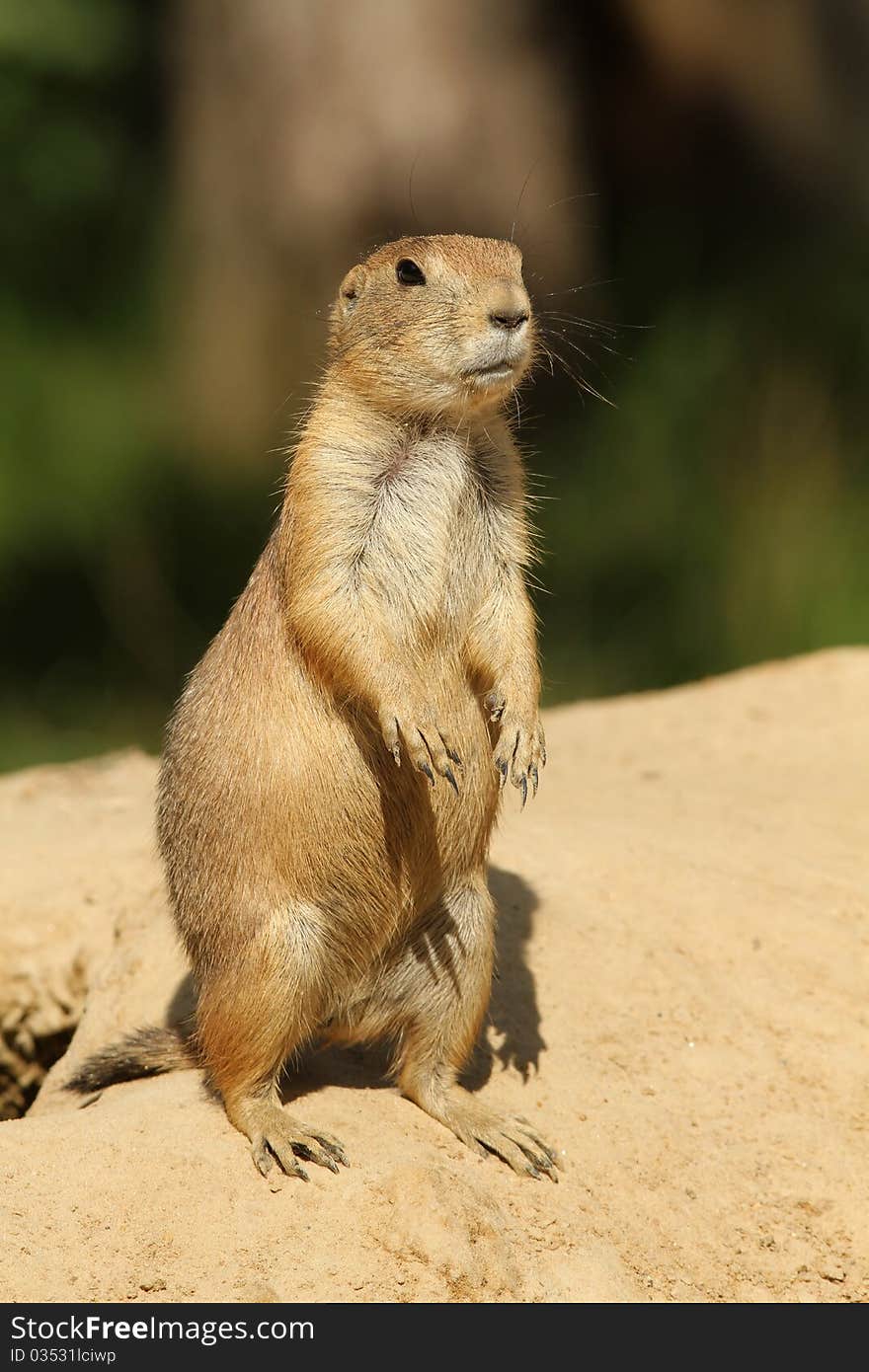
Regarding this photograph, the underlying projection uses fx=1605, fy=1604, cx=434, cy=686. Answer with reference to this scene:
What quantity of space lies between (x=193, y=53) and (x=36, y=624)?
4.61 metres

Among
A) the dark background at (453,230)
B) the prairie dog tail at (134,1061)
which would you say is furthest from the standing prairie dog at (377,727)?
the dark background at (453,230)

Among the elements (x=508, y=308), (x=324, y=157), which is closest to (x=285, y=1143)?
(x=508, y=308)

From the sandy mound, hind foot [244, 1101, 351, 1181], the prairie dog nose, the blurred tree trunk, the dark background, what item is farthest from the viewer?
the blurred tree trunk

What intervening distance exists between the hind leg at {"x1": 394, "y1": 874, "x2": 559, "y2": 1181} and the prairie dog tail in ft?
2.30

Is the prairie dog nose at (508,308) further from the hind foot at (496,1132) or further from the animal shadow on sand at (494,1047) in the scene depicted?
the hind foot at (496,1132)

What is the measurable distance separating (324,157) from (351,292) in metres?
7.31

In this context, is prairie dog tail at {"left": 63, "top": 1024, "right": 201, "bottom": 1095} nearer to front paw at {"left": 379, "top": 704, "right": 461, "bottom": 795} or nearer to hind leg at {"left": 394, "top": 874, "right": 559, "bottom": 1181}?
hind leg at {"left": 394, "top": 874, "right": 559, "bottom": 1181}

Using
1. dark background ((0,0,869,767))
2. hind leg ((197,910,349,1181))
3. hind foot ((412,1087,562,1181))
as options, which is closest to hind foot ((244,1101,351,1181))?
hind leg ((197,910,349,1181))

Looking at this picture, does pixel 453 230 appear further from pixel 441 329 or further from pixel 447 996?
pixel 447 996

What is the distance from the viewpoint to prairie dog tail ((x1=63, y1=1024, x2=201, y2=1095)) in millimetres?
4797

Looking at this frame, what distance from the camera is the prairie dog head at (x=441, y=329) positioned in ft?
13.8

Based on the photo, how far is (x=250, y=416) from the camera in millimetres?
12070

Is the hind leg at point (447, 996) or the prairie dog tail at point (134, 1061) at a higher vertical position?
the hind leg at point (447, 996)

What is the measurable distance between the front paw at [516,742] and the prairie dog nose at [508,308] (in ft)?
3.32
